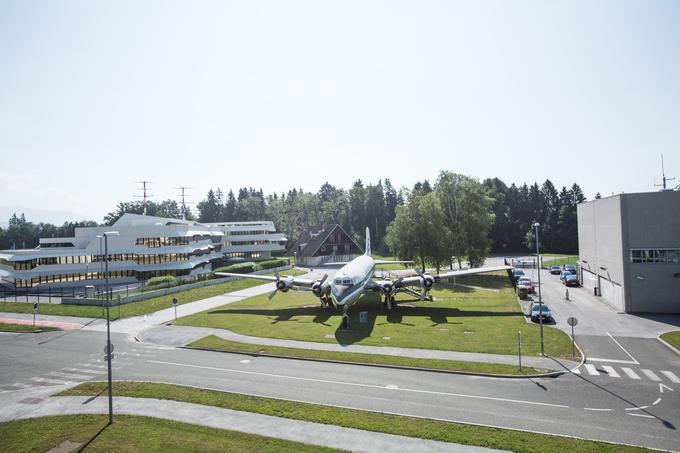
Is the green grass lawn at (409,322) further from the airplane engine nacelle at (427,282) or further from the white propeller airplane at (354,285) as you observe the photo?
the airplane engine nacelle at (427,282)

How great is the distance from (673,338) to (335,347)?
26275 mm

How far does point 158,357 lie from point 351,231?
11142cm

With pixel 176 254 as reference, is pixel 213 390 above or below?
below

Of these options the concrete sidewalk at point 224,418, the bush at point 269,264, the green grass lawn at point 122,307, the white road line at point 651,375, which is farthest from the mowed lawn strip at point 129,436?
the bush at point 269,264

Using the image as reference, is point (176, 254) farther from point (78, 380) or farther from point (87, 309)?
point (78, 380)

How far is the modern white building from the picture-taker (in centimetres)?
6456

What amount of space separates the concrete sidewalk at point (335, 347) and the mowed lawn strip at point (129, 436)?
12941 millimetres

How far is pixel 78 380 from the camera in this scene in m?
26.0

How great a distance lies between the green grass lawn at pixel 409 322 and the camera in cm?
3041

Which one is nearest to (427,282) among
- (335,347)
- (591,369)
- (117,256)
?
(335,347)

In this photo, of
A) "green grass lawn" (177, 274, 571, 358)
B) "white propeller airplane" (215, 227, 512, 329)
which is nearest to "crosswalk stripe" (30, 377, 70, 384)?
"green grass lawn" (177, 274, 571, 358)

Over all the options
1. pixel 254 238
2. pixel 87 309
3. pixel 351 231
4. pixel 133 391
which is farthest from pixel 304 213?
pixel 133 391

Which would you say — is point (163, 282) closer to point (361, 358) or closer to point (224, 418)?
point (361, 358)

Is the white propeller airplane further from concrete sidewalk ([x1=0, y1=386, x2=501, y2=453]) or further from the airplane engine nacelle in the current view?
concrete sidewalk ([x1=0, y1=386, x2=501, y2=453])
